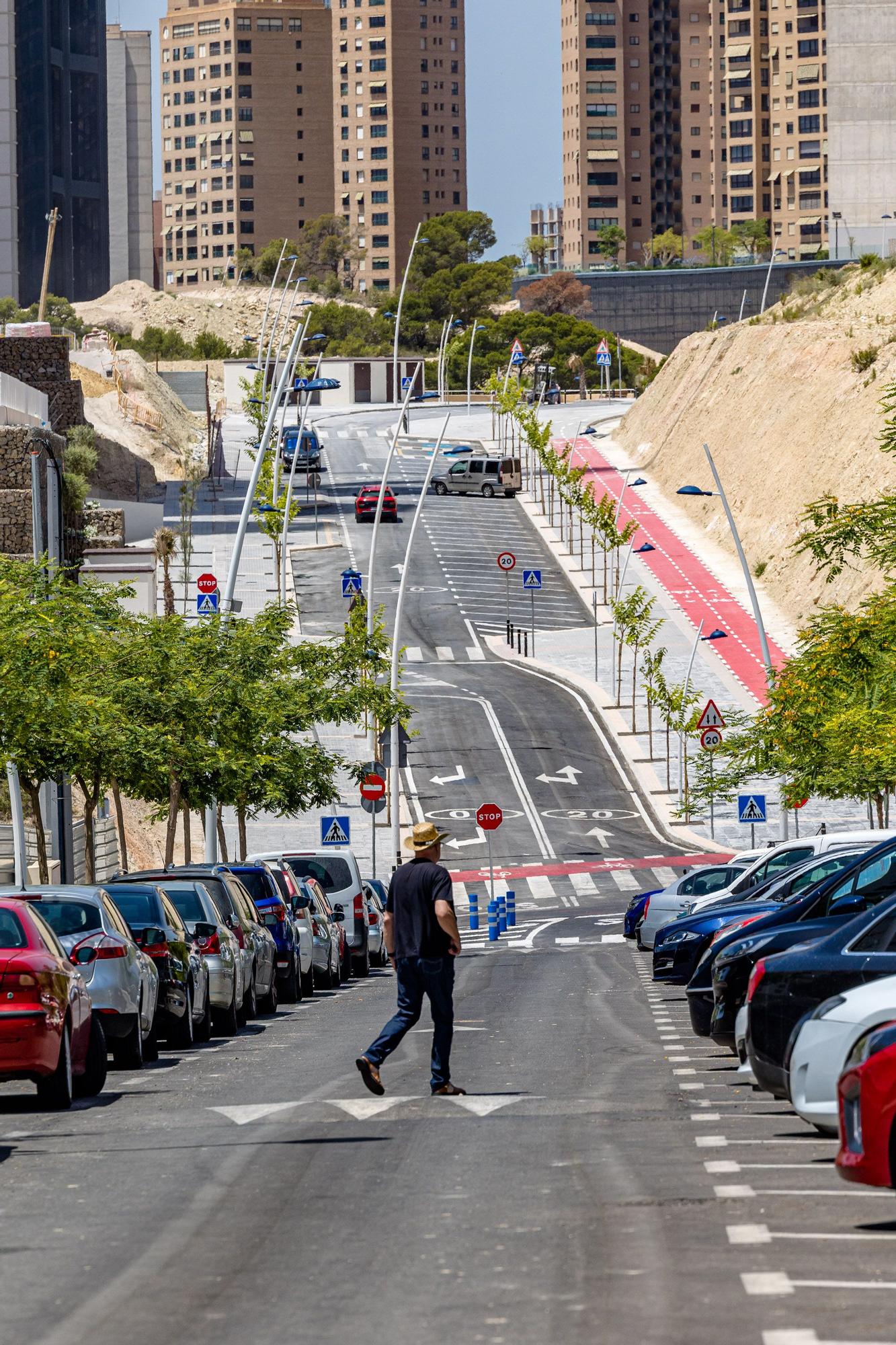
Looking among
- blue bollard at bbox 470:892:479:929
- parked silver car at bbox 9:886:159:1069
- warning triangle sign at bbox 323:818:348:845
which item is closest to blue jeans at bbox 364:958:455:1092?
parked silver car at bbox 9:886:159:1069

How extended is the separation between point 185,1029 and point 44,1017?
5557mm

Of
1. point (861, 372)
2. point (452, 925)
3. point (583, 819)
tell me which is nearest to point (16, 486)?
point (583, 819)

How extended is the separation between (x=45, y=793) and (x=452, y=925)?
28375mm

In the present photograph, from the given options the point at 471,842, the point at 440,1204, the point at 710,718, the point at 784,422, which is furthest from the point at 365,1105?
the point at 784,422

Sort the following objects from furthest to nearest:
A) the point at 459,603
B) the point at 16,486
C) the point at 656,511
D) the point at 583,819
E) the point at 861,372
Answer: the point at 656,511
the point at 861,372
the point at 459,603
the point at 16,486
the point at 583,819

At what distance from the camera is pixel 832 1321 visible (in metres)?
6.86

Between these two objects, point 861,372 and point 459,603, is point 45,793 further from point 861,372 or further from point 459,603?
point 861,372

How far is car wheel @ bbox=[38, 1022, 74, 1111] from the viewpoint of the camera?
13617mm

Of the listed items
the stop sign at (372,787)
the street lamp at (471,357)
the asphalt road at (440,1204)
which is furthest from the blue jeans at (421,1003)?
the street lamp at (471,357)

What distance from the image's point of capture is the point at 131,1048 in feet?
54.8

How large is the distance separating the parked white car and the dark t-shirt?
3665 mm

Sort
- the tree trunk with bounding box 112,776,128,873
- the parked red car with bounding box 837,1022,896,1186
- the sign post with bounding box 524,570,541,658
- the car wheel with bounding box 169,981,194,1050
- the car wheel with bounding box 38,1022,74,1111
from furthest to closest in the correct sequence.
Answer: the sign post with bounding box 524,570,541,658
the tree trunk with bounding box 112,776,128,873
the car wheel with bounding box 169,981,194,1050
the car wheel with bounding box 38,1022,74,1111
the parked red car with bounding box 837,1022,896,1186

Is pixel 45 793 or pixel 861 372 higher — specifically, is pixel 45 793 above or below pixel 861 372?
below

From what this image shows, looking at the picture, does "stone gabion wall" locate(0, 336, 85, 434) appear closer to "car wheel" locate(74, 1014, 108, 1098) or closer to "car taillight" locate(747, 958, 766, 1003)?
"car wheel" locate(74, 1014, 108, 1098)
